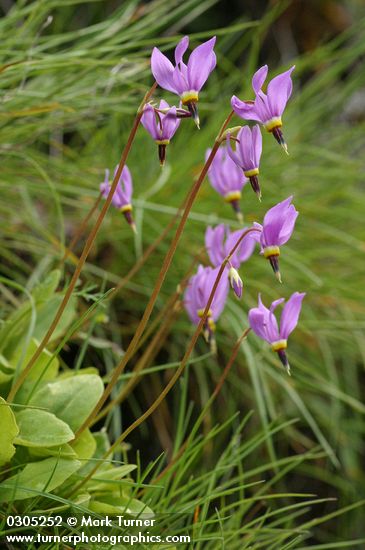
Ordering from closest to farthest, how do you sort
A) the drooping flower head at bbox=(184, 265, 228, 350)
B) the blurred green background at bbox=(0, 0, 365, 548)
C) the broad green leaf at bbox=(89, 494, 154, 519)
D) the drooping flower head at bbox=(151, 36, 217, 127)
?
the drooping flower head at bbox=(151, 36, 217, 127), the broad green leaf at bbox=(89, 494, 154, 519), the drooping flower head at bbox=(184, 265, 228, 350), the blurred green background at bbox=(0, 0, 365, 548)

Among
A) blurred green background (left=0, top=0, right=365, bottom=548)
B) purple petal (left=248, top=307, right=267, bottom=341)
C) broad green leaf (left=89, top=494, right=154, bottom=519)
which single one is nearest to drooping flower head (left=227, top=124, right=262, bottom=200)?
purple petal (left=248, top=307, right=267, bottom=341)

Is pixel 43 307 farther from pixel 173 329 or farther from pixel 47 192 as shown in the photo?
pixel 173 329

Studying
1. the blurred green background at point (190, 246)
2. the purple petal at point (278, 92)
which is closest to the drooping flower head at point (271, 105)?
the purple petal at point (278, 92)

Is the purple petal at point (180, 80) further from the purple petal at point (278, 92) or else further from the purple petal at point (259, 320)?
the purple petal at point (259, 320)

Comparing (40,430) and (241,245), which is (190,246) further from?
(40,430)

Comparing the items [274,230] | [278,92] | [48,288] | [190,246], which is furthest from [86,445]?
[190,246]

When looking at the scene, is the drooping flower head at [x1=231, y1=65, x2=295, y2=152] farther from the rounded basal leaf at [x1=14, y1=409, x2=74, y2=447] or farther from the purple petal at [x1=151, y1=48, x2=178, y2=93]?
the rounded basal leaf at [x1=14, y1=409, x2=74, y2=447]

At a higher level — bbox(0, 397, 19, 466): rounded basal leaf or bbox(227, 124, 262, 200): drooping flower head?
bbox(227, 124, 262, 200): drooping flower head
